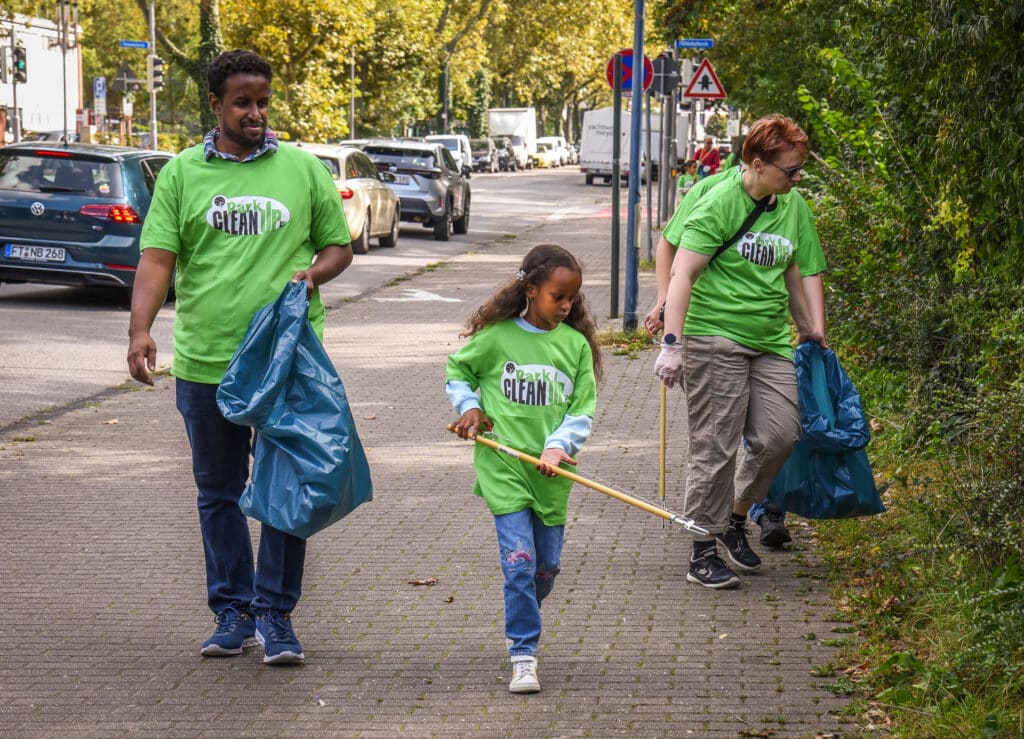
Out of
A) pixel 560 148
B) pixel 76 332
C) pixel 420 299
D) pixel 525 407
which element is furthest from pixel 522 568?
pixel 560 148

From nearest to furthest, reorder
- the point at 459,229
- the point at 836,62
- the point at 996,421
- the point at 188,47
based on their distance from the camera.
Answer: the point at 996,421
the point at 836,62
the point at 459,229
the point at 188,47

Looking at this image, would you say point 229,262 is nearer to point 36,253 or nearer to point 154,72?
point 36,253

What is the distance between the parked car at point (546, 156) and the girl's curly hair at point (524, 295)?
8168cm

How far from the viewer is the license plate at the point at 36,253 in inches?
591

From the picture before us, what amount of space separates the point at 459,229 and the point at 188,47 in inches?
1925

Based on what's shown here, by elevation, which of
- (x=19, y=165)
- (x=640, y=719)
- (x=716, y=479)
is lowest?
(x=640, y=719)

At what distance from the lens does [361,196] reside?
2236 cm

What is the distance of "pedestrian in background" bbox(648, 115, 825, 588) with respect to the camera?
575 centimetres

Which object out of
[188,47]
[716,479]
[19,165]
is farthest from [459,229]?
[188,47]

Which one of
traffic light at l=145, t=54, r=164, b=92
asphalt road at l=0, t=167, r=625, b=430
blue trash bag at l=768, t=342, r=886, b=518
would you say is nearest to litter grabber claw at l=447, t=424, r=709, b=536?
blue trash bag at l=768, t=342, r=886, b=518

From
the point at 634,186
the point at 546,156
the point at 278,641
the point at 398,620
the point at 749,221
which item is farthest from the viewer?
the point at 546,156

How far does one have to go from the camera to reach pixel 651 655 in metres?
5.09

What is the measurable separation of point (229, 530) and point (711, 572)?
6.50ft

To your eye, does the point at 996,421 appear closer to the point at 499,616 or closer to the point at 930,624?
the point at 930,624
